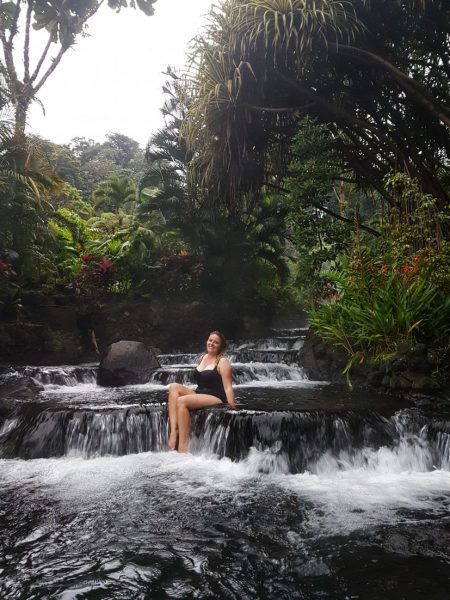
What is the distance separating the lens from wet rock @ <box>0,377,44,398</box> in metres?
7.55

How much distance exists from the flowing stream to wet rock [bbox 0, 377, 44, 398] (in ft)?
1.87

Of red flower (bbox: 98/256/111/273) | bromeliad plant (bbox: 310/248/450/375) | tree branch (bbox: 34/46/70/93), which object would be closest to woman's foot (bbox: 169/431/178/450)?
bromeliad plant (bbox: 310/248/450/375)

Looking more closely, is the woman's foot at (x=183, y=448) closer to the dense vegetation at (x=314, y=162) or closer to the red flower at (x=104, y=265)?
the dense vegetation at (x=314, y=162)

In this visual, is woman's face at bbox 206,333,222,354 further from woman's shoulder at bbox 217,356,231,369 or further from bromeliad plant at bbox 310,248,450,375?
bromeliad plant at bbox 310,248,450,375

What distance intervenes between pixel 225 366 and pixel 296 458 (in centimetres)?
122

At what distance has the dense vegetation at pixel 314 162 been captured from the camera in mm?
7277

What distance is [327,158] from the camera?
8.97 m

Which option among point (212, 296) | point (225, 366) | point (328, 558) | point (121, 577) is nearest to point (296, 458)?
point (225, 366)

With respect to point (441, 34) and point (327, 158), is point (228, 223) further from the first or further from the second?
point (441, 34)

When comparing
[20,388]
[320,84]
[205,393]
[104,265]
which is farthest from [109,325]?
Result: [320,84]

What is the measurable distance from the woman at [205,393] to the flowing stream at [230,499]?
0.47ft

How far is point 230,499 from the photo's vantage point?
4.02 metres

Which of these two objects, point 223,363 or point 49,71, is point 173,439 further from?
point 49,71

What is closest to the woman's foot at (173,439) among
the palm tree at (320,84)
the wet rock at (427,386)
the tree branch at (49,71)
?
the wet rock at (427,386)
